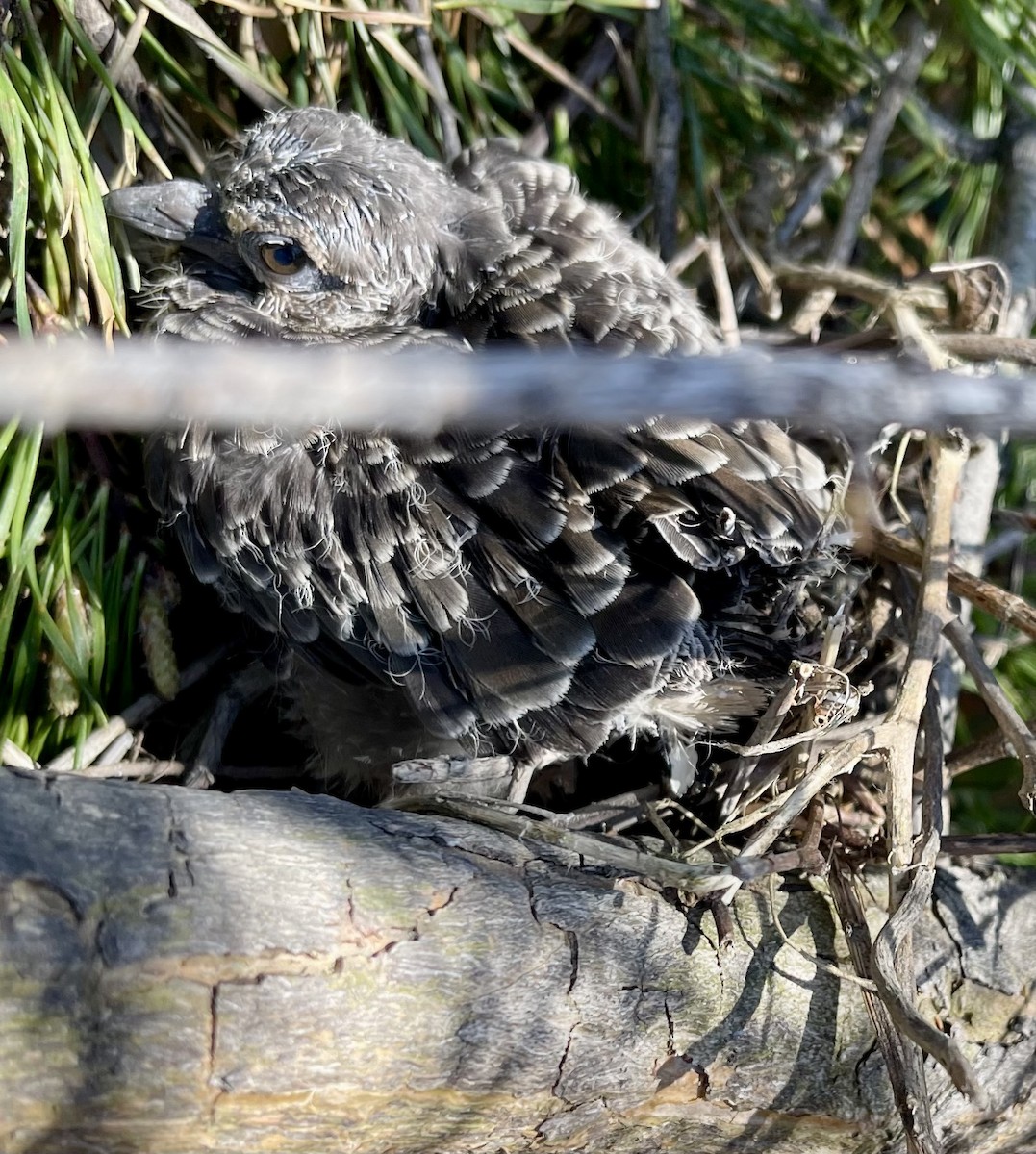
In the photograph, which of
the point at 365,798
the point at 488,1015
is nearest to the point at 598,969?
the point at 488,1015

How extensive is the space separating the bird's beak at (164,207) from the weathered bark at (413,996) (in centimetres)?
70

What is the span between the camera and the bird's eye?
1.35 metres

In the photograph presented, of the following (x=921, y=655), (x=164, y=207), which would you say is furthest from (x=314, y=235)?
(x=921, y=655)

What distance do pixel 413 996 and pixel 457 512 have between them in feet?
1.64

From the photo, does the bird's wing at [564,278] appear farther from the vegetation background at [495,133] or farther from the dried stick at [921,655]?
the dried stick at [921,655]

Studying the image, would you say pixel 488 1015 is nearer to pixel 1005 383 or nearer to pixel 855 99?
pixel 1005 383

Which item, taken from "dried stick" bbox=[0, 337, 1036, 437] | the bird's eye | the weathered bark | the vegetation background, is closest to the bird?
the bird's eye

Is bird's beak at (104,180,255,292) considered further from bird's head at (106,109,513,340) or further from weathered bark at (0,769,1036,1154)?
weathered bark at (0,769,1036,1154)

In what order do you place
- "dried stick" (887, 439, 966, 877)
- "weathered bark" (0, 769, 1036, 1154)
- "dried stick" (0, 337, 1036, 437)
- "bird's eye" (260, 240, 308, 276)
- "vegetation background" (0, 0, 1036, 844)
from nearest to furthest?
"dried stick" (0, 337, 1036, 437)
"weathered bark" (0, 769, 1036, 1154)
"dried stick" (887, 439, 966, 877)
"vegetation background" (0, 0, 1036, 844)
"bird's eye" (260, 240, 308, 276)

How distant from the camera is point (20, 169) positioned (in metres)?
1.14

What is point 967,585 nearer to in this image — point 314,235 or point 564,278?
point 564,278

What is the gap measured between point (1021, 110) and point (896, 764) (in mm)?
1167

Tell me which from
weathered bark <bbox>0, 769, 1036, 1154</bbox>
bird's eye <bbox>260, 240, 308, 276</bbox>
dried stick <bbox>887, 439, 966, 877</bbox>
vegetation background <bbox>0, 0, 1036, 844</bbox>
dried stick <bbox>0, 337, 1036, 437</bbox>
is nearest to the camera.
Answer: dried stick <bbox>0, 337, 1036, 437</bbox>

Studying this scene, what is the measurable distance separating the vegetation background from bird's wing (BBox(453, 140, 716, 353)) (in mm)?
137
